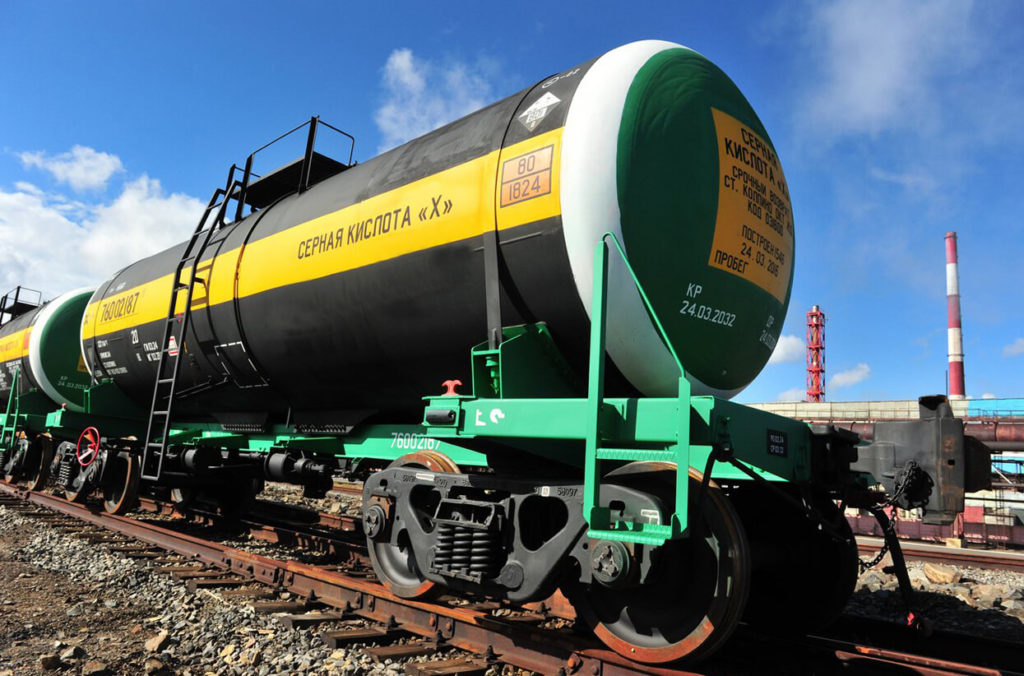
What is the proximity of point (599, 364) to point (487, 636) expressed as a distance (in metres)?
1.93

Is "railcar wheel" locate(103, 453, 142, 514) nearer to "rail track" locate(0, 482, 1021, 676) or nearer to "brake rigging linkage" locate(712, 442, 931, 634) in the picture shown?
"rail track" locate(0, 482, 1021, 676)

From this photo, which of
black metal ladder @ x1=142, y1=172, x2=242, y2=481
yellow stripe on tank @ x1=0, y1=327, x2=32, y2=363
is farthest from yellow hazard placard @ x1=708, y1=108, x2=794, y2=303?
yellow stripe on tank @ x1=0, y1=327, x2=32, y2=363

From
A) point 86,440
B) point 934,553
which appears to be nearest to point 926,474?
point 934,553

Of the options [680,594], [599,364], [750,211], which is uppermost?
[750,211]

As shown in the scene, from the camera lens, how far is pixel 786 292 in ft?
15.8

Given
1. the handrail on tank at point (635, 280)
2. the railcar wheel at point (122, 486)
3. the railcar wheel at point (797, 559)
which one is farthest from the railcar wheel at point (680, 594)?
the railcar wheel at point (122, 486)

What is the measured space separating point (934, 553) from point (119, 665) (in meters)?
10.4

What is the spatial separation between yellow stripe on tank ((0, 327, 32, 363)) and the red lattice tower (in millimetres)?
→ 58740

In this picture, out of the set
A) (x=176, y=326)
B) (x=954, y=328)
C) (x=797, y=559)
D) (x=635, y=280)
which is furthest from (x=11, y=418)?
(x=954, y=328)

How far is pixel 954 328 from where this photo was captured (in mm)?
42344

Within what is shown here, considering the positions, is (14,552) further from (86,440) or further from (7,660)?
(7,660)

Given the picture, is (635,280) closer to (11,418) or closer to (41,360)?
(41,360)

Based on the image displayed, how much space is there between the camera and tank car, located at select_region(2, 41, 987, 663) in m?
3.50

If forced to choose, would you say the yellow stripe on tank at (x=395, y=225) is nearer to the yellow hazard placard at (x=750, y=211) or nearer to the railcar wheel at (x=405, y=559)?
the yellow hazard placard at (x=750, y=211)
